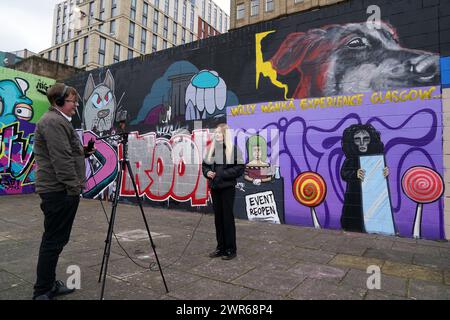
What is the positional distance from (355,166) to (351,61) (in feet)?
A: 6.96

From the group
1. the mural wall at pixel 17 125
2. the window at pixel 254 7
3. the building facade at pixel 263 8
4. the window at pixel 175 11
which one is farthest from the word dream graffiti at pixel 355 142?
the window at pixel 175 11

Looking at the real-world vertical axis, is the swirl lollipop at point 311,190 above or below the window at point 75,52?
below

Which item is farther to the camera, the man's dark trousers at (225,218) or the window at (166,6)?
the window at (166,6)

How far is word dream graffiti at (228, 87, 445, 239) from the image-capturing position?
17.0ft

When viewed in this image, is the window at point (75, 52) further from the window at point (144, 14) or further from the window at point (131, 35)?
the window at point (144, 14)

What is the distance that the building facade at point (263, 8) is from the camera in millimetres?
30317

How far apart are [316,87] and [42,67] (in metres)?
11.0

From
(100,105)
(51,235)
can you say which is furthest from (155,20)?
(51,235)

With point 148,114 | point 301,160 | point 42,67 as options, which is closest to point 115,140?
point 148,114

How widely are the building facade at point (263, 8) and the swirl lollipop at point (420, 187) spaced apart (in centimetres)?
2847

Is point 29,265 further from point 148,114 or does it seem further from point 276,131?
point 148,114

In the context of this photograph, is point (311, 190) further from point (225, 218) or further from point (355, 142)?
point (225, 218)

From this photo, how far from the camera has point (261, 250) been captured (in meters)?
4.48

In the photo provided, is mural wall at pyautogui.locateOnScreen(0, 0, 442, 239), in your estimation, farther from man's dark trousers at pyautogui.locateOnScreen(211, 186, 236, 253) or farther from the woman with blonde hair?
man's dark trousers at pyautogui.locateOnScreen(211, 186, 236, 253)
